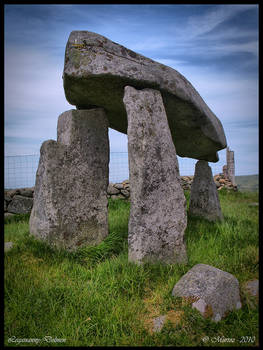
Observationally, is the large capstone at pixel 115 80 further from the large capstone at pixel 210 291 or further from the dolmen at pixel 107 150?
the large capstone at pixel 210 291

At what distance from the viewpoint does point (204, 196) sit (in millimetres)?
6859

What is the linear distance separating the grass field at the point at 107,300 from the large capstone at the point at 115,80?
2245mm

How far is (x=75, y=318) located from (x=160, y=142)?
97.5 inches

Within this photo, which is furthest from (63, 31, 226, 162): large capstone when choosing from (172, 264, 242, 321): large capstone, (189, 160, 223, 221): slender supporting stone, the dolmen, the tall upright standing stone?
the tall upright standing stone

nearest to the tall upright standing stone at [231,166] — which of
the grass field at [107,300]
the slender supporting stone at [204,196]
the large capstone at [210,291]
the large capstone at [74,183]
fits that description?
the slender supporting stone at [204,196]

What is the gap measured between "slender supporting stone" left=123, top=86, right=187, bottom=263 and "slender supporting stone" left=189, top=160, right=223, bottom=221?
8.82 ft

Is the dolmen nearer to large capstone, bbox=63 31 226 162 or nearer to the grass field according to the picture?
large capstone, bbox=63 31 226 162

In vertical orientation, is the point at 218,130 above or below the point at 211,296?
above

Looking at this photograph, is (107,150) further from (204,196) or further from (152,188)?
(204,196)

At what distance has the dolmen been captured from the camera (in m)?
4.06

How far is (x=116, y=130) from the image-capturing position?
620 cm

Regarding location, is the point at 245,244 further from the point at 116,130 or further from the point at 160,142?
the point at 116,130

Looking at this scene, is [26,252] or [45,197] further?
[45,197]
